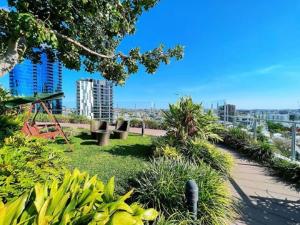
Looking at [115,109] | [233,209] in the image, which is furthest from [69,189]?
[115,109]

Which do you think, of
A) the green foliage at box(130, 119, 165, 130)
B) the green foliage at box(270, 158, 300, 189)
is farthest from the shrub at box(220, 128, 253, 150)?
the green foliage at box(130, 119, 165, 130)

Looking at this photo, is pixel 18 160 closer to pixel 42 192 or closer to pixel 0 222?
pixel 42 192

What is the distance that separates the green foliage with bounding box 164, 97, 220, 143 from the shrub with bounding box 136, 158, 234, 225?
340 cm

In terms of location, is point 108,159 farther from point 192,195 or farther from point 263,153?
point 263,153

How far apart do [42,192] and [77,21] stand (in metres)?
4.42

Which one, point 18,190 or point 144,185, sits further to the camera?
point 144,185

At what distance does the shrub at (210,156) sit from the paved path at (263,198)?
13.0 inches

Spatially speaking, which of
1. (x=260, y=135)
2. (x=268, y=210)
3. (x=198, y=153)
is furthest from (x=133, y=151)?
(x=268, y=210)

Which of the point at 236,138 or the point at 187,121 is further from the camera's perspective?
the point at 236,138

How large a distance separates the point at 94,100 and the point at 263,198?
1942 cm

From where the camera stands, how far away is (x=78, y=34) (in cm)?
567

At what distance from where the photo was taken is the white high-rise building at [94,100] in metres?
21.4

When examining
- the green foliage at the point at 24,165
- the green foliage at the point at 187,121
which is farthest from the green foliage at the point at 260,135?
the green foliage at the point at 24,165

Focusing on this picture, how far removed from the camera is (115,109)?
20844 millimetres
